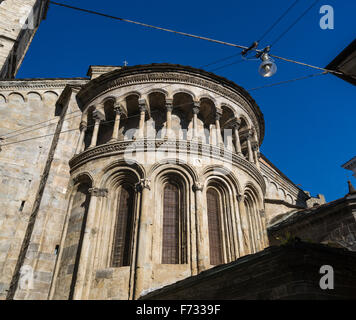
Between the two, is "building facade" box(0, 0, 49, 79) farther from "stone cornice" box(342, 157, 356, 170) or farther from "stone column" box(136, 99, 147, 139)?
"stone cornice" box(342, 157, 356, 170)

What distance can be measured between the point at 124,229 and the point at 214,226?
3.85 metres

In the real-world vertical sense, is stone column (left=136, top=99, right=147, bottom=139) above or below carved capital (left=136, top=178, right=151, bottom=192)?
above

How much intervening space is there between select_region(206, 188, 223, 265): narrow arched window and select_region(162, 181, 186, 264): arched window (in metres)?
1.39

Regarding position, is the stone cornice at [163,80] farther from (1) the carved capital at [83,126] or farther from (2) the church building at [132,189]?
(1) the carved capital at [83,126]

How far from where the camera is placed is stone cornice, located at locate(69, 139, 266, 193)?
13.5m

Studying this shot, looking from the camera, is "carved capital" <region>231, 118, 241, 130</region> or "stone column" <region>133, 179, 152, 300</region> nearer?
"stone column" <region>133, 179, 152, 300</region>

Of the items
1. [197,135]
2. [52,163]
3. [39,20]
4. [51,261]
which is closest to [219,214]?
[197,135]

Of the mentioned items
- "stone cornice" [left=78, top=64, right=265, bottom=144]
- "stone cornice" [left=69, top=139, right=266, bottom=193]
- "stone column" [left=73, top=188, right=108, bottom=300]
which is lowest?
"stone column" [left=73, top=188, right=108, bottom=300]

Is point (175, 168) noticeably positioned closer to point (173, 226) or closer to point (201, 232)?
point (173, 226)

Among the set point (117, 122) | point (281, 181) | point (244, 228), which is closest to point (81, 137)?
point (117, 122)

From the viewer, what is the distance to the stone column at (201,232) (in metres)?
11.1

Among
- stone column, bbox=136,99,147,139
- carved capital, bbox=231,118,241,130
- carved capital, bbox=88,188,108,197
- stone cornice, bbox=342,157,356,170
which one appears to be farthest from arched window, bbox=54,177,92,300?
stone cornice, bbox=342,157,356,170

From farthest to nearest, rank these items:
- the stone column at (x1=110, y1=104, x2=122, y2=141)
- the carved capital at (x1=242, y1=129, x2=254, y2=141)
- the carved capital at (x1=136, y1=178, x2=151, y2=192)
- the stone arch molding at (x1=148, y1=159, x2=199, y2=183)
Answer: the carved capital at (x1=242, y1=129, x2=254, y2=141), the stone column at (x1=110, y1=104, x2=122, y2=141), the stone arch molding at (x1=148, y1=159, x2=199, y2=183), the carved capital at (x1=136, y1=178, x2=151, y2=192)

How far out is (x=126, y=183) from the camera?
1359cm
